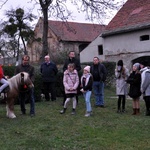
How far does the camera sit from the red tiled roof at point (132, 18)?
2443 centimetres

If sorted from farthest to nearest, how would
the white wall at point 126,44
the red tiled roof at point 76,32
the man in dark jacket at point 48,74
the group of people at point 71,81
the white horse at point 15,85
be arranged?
the red tiled roof at point 76,32 → the white wall at point 126,44 → the man in dark jacket at point 48,74 → the group of people at point 71,81 → the white horse at point 15,85

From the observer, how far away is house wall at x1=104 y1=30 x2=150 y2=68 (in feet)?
80.0

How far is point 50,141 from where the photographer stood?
690 cm

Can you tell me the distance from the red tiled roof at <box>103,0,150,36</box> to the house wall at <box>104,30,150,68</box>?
1.79ft

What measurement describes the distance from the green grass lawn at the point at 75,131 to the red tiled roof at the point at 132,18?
590 inches

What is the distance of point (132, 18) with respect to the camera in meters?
25.9

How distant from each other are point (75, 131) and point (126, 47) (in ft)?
60.7

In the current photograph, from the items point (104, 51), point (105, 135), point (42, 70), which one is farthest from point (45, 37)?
point (105, 135)

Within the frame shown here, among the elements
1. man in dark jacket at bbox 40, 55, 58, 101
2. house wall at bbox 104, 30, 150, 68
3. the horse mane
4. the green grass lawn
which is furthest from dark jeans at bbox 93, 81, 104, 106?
house wall at bbox 104, 30, 150, 68

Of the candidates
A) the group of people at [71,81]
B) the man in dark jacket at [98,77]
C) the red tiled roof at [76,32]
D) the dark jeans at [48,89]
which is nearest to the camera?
the group of people at [71,81]

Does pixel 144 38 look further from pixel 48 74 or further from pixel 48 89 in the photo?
pixel 48 74

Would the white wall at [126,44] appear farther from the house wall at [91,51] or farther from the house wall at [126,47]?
the house wall at [91,51]

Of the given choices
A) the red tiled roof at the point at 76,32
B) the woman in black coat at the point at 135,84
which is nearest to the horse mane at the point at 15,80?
the woman in black coat at the point at 135,84

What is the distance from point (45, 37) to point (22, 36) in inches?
690
